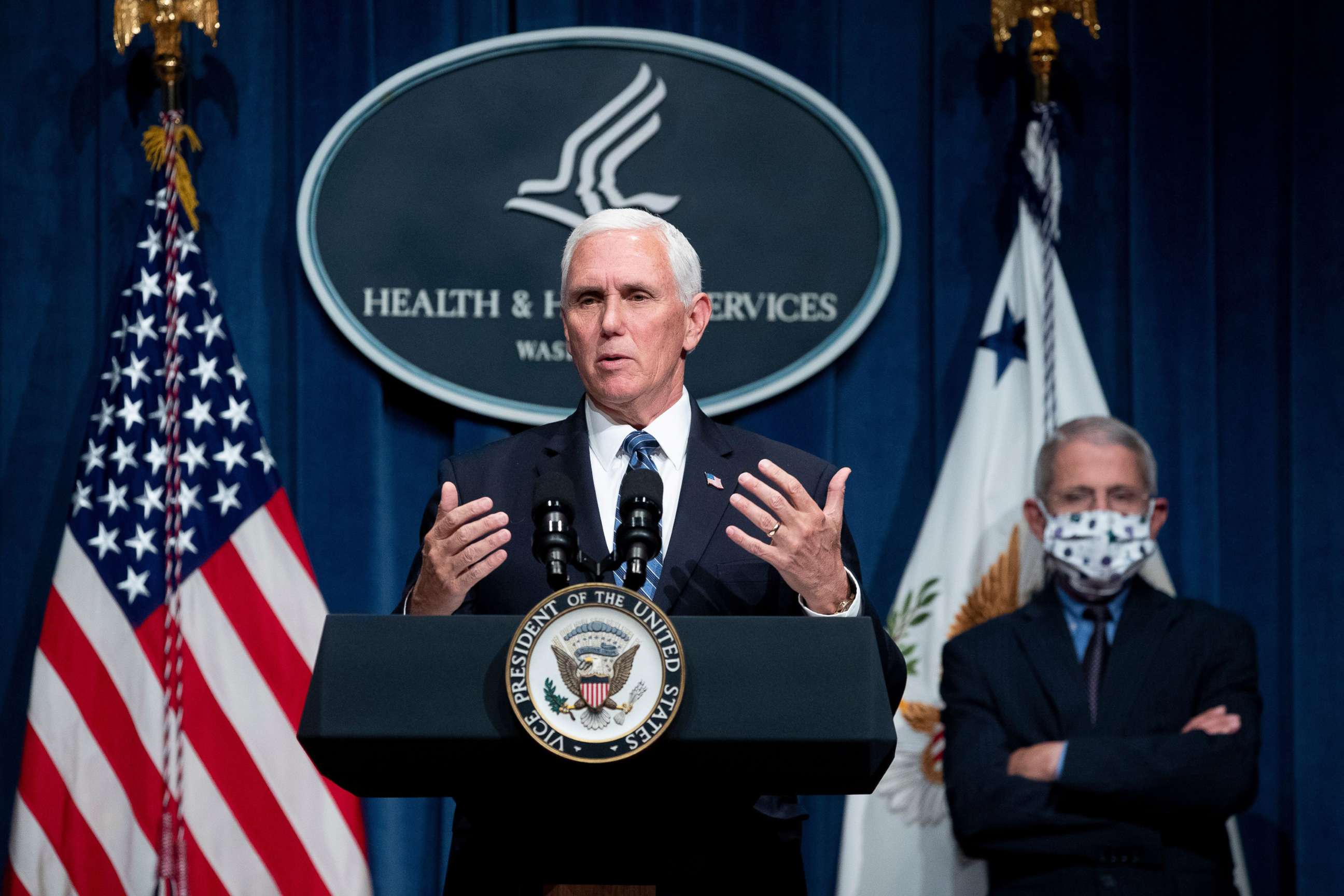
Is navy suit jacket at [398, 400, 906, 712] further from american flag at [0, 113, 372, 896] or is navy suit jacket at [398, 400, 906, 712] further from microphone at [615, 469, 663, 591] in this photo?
american flag at [0, 113, 372, 896]

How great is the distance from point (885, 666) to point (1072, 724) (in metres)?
1.36

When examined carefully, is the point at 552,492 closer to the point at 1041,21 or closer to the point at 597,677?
the point at 597,677

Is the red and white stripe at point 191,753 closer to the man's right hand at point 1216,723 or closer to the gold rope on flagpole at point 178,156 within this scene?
the gold rope on flagpole at point 178,156

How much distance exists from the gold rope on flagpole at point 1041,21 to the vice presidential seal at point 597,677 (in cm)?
261

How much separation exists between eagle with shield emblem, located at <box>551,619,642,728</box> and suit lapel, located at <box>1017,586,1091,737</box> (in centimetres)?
187

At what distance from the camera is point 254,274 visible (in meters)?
3.49

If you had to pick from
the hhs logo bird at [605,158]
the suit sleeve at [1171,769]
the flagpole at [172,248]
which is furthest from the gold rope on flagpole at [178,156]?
the suit sleeve at [1171,769]

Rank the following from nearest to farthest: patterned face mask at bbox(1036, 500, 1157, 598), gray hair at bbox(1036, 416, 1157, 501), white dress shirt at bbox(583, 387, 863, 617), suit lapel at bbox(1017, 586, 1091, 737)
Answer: white dress shirt at bbox(583, 387, 863, 617), suit lapel at bbox(1017, 586, 1091, 737), patterned face mask at bbox(1036, 500, 1157, 598), gray hair at bbox(1036, 416, 1157, 501)

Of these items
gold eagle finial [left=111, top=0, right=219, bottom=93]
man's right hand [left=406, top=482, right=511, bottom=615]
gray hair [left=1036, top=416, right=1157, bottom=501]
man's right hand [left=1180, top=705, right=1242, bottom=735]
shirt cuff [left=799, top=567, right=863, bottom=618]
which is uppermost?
gold eagle finial [left=111, top=0, right=219, bottom=93]

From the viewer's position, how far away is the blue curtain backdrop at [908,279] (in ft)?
11.4

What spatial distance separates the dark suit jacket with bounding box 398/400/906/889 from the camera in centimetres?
174

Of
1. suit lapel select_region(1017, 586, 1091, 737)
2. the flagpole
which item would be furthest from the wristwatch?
the flagpole

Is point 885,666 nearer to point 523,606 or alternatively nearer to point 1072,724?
→ point 523,606

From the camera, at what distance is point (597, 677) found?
132cm
